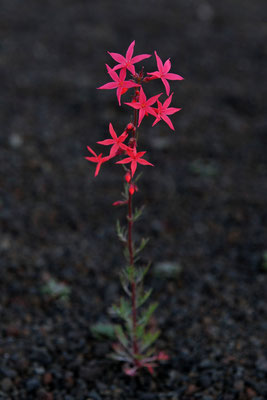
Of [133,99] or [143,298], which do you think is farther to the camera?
[143,298]

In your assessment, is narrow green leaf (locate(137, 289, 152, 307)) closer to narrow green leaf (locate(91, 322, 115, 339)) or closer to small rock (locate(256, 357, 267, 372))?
narrow green leaf (locate(91, 322, 115, 339))

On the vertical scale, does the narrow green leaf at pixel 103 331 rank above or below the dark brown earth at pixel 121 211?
below

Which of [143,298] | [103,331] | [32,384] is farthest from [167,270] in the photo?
[32,384]

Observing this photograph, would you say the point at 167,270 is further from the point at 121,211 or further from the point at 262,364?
the point at 262,364

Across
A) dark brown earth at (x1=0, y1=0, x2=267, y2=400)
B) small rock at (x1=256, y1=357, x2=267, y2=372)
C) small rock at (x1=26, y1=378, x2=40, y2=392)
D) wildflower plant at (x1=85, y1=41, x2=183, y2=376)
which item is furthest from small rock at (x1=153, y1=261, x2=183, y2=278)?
small rock at (x1=26, y1=378, x2=40, y2=392)

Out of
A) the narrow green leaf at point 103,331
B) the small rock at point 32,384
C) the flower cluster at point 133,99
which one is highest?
the flower cluster at point 133,99

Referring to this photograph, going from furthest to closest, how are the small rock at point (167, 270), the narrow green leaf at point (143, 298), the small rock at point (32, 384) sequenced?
1. the small rock at point (167, 270)
2. the small rock at point (32, 384)
3. the narrow green leaf at point (143, 298)

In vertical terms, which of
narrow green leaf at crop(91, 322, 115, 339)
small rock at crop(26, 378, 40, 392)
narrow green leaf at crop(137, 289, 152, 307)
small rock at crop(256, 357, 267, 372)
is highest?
narrow green leaf at crop(91, 322, 115, 339)

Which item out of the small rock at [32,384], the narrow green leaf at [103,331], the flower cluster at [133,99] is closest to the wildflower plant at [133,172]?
the flower cluster at [133,99]

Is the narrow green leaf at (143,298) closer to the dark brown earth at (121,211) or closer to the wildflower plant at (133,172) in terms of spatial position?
the wildflower plant at (133,172)
